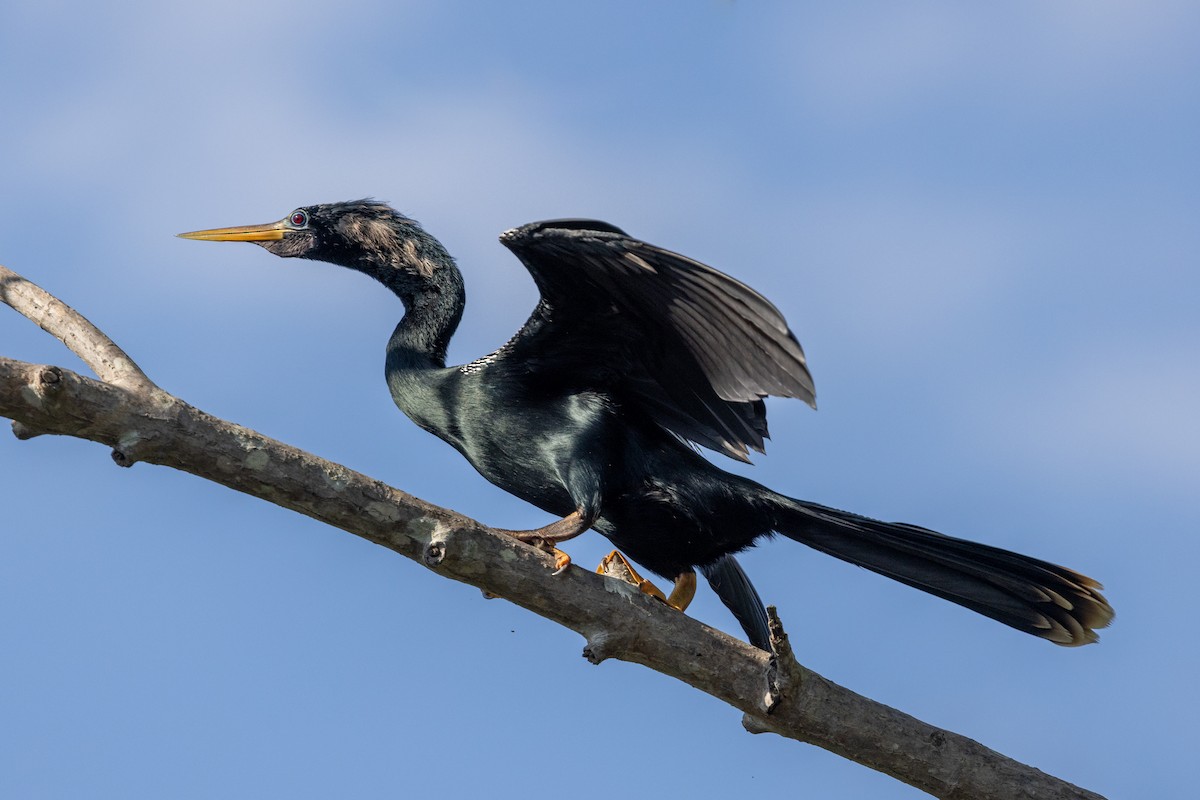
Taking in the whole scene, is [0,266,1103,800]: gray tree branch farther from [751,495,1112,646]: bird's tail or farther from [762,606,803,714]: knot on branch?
[751,495,1112,646]: bird's tail

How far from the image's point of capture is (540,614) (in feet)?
13.9

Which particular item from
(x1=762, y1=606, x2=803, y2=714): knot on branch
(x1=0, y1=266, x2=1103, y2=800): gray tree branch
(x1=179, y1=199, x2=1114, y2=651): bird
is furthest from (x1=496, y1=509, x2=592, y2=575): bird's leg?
(x1=762, y1=606, x2=803, y2=714): knot on branch

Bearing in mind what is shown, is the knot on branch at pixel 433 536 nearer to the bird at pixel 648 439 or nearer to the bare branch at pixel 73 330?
the bird at pixel 648 439

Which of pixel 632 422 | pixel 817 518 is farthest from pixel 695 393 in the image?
pixel 817 518

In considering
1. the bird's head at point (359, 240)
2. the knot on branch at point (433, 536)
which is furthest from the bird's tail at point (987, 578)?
the bird's head at point (359, 240)

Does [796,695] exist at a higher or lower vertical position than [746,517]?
lower

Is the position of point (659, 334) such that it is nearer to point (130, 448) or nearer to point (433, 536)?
point (433, 536)

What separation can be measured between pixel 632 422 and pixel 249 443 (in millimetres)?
1958

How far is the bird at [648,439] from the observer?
477 centimetres

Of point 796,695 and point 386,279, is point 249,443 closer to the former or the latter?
point 796,695

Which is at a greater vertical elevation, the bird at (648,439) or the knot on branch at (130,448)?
the bird at (648,439)

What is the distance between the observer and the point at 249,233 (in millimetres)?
6422

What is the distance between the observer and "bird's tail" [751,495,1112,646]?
5.00m

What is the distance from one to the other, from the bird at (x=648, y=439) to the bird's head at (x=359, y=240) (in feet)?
1.34
